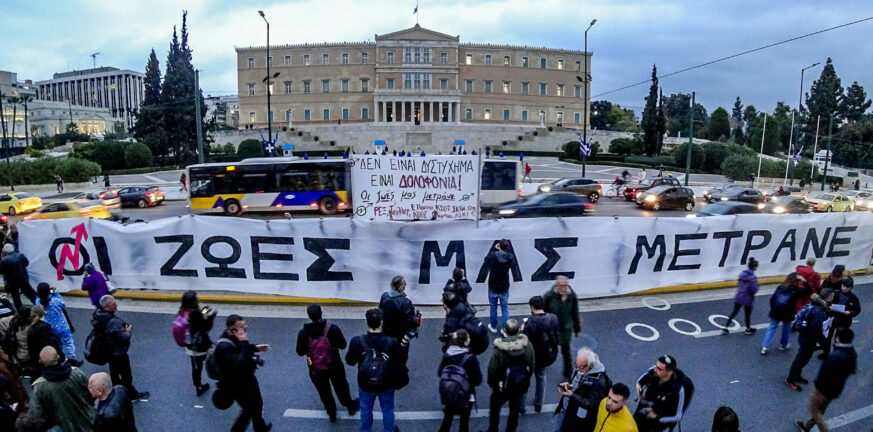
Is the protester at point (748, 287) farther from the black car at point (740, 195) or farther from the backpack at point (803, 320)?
the black car at point (740, 195)

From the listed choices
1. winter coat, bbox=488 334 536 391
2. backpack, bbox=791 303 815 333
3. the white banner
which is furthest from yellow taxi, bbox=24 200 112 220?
backpack, bbox=791 303 815 333

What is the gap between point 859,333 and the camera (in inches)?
352

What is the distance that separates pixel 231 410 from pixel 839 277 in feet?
29.5

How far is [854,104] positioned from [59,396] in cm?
9656

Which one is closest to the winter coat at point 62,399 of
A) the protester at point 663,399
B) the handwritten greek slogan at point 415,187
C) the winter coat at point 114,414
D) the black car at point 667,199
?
the winter coat at point 114,414

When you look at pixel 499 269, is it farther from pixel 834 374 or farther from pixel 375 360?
pixel 834 374

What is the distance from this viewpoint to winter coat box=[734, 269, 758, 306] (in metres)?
8.37

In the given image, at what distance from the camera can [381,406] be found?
18.0 feet

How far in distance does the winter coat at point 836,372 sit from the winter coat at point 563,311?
2727 millimetres

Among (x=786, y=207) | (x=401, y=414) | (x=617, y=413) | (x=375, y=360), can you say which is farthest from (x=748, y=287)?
(x=786, y=207)

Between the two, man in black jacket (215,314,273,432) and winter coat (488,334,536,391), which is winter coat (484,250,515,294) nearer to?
winter coat (488,334,536,391)

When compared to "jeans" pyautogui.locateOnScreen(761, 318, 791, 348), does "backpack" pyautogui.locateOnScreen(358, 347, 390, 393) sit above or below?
above

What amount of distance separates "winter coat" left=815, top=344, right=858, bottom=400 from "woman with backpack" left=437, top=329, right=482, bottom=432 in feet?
12.2

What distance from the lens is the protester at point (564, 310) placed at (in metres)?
6.93
